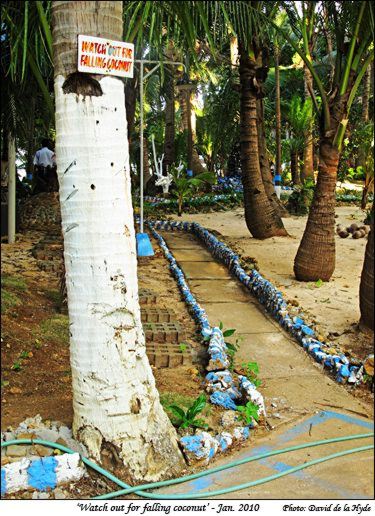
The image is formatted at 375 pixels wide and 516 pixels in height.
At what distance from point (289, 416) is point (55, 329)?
2452mm

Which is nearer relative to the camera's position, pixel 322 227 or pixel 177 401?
pixel 177 401

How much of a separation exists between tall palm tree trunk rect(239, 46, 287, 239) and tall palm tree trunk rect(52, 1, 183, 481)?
784 centimetres

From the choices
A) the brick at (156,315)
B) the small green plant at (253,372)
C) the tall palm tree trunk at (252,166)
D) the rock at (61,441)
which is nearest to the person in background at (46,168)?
the tall palm tree trunk at (252,166)

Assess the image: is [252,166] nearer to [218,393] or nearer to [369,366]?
[369,366]

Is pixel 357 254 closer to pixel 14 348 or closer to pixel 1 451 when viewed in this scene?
pixel 14 348

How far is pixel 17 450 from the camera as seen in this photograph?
3.26 m

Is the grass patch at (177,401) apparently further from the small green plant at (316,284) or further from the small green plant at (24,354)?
the small green plant at (316,284)

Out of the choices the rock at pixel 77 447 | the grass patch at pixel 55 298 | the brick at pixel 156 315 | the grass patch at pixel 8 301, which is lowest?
the rock at pixel 77 447

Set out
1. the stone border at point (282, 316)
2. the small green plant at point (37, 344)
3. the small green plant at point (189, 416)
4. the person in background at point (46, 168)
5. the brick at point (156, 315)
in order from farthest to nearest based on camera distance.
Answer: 1. the person in background at point (46, 168)
2. the brick at point (156, 315)
3. the small green plant at point (37, 344)
4. the stone border at point (282, 316)
5. the small green plant at point (189, 416)

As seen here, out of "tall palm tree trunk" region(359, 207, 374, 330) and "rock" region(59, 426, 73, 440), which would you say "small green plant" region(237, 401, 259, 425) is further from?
"tall palm tree trunk" region(359, 207, 374, 330)

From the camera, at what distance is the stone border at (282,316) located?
4.95 m

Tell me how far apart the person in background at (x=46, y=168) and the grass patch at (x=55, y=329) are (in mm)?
7459

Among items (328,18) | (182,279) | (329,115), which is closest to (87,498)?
(182,279)

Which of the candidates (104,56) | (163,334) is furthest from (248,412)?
(104,56)
